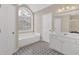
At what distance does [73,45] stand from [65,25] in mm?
900

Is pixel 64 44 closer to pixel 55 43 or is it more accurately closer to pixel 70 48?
pixel 70 48

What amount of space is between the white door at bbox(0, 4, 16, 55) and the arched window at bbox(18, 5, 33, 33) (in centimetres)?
196

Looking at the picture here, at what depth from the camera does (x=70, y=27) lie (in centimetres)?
344

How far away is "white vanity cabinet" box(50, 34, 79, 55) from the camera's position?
9.39 feet

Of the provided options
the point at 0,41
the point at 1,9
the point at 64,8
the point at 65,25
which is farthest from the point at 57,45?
the point at 1,9

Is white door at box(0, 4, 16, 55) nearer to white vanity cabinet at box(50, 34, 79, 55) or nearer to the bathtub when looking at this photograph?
the bathtub

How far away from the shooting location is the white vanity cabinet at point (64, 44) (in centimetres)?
286

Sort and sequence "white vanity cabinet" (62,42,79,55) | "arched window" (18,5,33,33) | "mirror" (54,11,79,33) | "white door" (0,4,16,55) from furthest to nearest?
1. "arched window" (18,5,33,33)
2. "mirror" (54,11,79,33)
3. "white vanity cabinet" (62,42,79,55)
4. "white door" (0,4,16,55)

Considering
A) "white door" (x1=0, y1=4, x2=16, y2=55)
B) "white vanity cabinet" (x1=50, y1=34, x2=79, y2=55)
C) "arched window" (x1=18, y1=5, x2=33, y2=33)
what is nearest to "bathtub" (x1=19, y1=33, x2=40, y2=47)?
Answer: "arched window" (x1=18, y1=5, x2=33, y2=33)

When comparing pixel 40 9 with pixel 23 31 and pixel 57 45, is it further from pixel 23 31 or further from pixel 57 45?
pixel 57 45

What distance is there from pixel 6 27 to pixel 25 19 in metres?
2.76

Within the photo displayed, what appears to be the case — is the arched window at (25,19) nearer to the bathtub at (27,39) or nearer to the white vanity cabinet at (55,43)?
the bathtub at (27,39)

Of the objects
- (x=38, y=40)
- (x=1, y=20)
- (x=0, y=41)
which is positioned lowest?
(x=38, y=40)

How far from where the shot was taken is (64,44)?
10.7ft
